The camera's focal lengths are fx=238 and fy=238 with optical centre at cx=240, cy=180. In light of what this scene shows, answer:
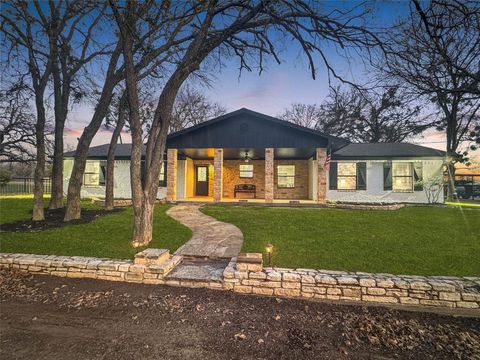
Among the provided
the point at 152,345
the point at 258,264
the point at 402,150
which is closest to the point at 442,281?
the point at 258,264

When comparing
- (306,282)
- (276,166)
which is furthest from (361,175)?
(306,282)

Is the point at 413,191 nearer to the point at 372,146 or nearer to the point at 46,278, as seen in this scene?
the point at 372,146

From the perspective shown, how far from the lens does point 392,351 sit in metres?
2.75

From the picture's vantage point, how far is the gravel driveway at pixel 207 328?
2.70 m

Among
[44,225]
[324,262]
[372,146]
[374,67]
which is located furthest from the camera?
[372,146]

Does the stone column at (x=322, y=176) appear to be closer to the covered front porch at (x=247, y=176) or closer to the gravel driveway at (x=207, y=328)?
the covered front porch at (x=247, y=176)

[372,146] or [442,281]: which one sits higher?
[372,146]

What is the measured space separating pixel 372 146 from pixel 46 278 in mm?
19023

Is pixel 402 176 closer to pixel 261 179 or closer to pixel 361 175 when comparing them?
pixel 361 175

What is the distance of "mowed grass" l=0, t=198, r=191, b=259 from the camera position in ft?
18.5

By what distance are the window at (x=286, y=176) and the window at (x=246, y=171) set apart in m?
2.04

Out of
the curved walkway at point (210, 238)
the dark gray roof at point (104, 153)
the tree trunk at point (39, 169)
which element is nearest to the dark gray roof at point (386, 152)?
the curved walkway at point (210, 238)

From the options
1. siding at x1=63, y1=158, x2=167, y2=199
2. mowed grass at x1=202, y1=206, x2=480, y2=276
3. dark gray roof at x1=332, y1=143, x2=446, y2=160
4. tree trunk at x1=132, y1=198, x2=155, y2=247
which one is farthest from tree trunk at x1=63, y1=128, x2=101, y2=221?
dark gray roof at x1=332, y1=143, x2=446, y2=160

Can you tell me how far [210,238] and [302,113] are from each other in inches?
1310
